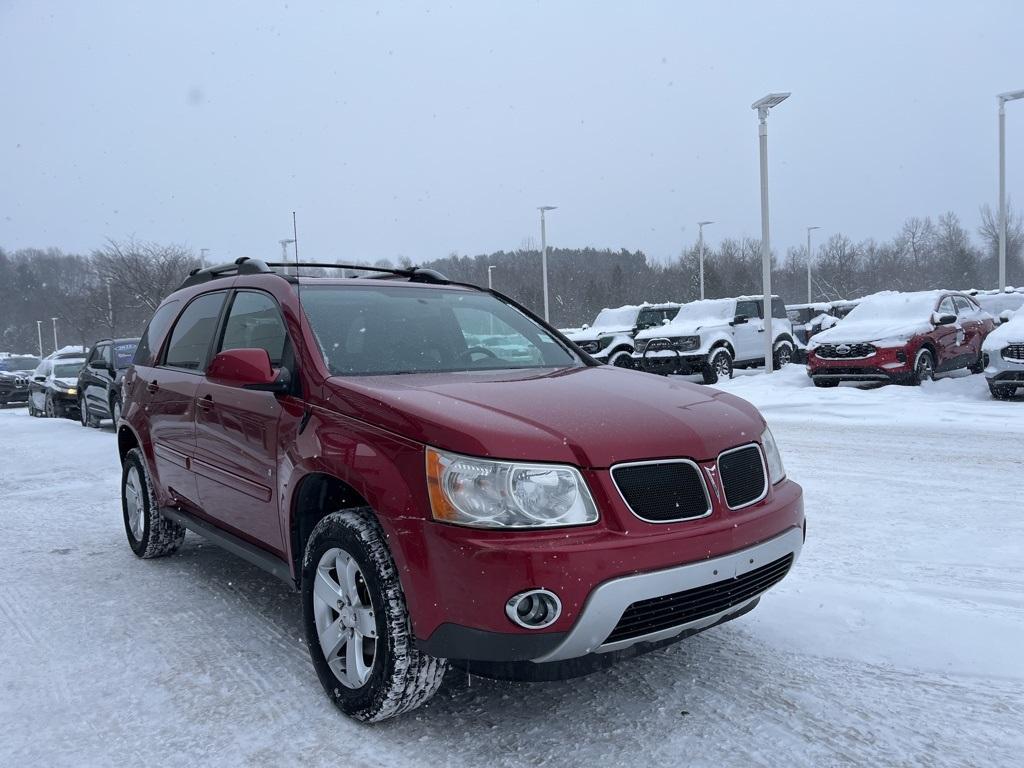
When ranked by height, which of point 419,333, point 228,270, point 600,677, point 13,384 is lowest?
point 600,677

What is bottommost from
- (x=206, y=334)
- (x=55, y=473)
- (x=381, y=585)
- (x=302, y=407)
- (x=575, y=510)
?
(x=55, y=473)

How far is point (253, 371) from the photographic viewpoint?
131 inches

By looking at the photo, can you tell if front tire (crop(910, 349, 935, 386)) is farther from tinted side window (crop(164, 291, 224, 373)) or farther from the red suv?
tinted side window (crop(164, 291, 224, 373))

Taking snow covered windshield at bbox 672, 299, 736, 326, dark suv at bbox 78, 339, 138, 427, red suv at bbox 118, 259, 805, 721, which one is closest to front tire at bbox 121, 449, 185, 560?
red suv at bbox 118, 259, 805, 721

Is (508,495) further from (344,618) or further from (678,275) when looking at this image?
(678,275)

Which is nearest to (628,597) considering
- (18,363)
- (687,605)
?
(687,605)

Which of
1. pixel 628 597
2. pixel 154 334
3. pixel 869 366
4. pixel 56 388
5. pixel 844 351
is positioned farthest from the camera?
pixel 56 388

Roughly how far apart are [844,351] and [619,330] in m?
8.61

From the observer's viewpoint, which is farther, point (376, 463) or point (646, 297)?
point (646, 297)

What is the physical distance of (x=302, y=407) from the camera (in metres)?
3.28

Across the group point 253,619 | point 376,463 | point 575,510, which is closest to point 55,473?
point 253,619

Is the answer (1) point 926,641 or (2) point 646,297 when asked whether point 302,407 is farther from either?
(2) point 646,297

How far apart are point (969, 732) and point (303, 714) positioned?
238 centimetres

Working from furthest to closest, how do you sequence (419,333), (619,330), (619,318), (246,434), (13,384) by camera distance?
(13,384) < (619,318) < (619,330) < (419,333) < (246,434)
